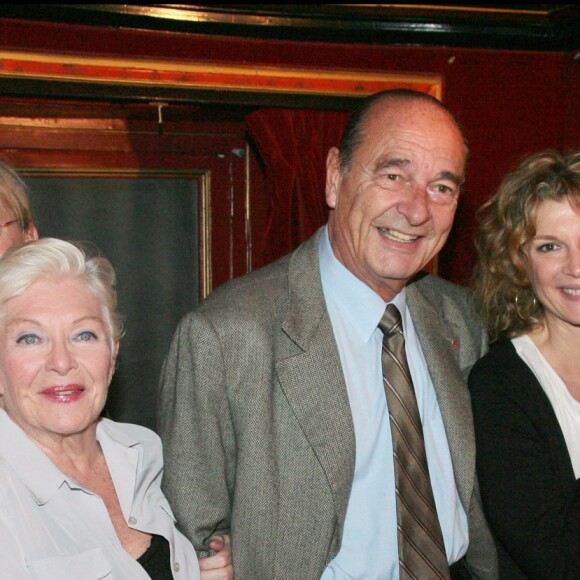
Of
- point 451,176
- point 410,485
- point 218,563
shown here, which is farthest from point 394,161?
point 218,563

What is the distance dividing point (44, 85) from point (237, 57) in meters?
0.77

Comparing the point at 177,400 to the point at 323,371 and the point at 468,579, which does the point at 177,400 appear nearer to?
the point at 323,371

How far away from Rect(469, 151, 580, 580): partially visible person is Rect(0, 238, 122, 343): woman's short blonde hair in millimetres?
1005

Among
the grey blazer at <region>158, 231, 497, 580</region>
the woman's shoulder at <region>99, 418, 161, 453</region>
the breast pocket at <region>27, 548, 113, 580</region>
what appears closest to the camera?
the breast pocket at <region>27, 548, 113, 580</region>

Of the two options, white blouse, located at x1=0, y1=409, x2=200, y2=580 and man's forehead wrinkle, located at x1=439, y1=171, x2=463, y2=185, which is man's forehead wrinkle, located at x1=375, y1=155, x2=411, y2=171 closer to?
man's forehead wrinkle, located at x1=439, y1=171, x2=463, y2=185

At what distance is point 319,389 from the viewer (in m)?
2.09

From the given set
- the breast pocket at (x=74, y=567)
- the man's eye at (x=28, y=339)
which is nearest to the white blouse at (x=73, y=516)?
the breast pocket at (x=74, y=567)

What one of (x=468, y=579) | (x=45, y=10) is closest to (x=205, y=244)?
(x=45, y=10)

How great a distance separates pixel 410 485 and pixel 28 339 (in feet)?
3.16

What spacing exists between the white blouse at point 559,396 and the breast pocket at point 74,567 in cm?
119

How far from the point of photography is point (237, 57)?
343cm

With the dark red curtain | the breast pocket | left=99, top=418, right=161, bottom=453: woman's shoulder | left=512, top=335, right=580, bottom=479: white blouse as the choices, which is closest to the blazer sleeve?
left=99, top=418, right=161, bottom=453: woman's shoulder

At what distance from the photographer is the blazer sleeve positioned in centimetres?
207

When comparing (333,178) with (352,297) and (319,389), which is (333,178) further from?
(319,389)
